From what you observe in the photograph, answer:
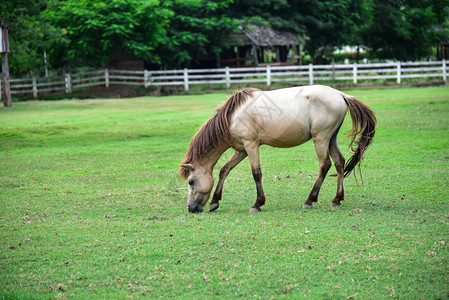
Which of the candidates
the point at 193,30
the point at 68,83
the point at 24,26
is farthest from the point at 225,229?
the point at 193,30

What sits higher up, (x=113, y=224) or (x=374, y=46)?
Answer: (x=374, y=46)

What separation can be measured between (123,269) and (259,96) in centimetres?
363

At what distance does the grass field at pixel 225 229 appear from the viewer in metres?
4.89

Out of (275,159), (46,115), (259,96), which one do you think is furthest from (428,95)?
(259,96)

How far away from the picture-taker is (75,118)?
21.0 metres

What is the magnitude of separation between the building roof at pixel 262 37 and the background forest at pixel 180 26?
0.57m

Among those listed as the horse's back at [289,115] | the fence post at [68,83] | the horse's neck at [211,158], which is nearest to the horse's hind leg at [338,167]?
the horse's back at [289,115]

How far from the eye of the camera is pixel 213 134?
7.89 metres

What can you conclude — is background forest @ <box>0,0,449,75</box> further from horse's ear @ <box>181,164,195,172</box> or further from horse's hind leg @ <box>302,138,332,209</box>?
horse's ear @ <box>181,164,195,172</box>

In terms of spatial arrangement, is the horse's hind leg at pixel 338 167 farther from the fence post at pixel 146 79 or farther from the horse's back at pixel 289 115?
the fence post at pixel 146 79

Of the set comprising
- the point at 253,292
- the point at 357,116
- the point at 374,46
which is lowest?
the point at 253,292

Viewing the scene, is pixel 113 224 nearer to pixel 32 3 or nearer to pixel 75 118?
pixel 75 118

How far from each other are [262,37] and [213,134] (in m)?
30.4

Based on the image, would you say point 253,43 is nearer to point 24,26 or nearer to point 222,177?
point 24,26
